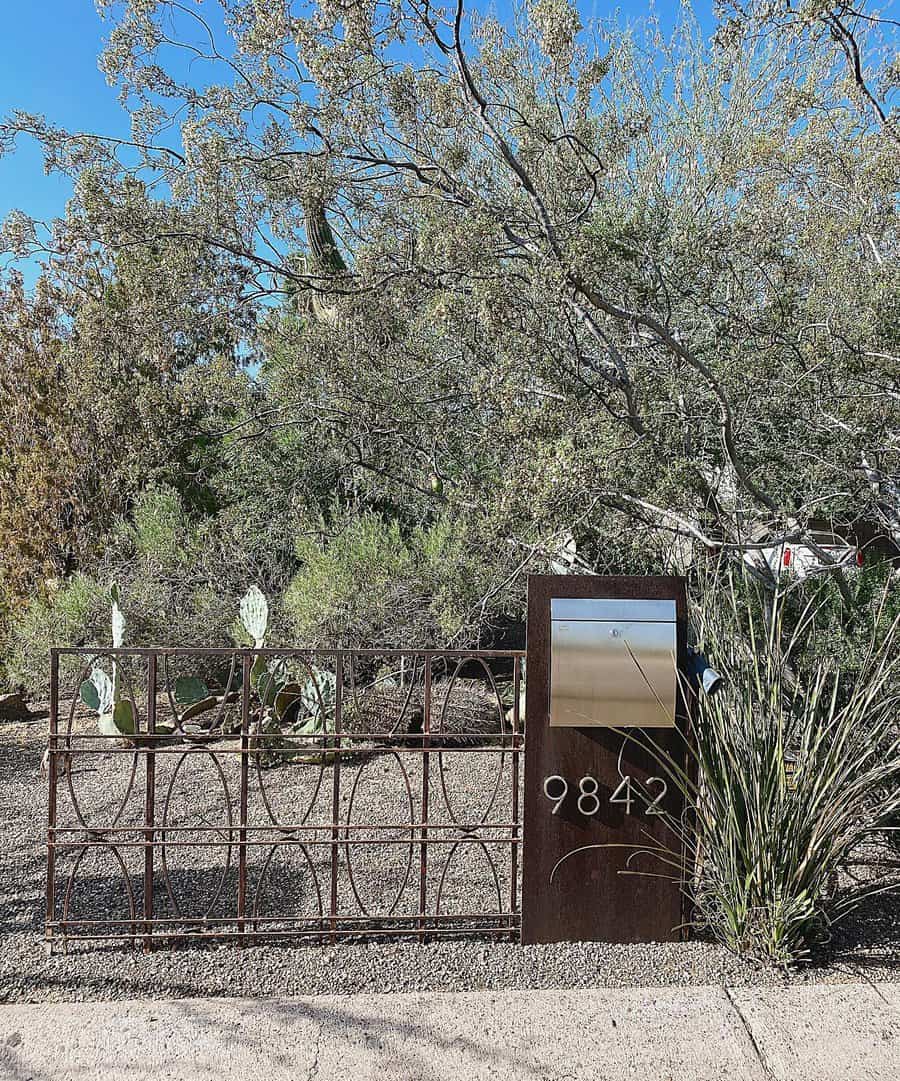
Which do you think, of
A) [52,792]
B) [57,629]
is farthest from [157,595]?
[52,792]

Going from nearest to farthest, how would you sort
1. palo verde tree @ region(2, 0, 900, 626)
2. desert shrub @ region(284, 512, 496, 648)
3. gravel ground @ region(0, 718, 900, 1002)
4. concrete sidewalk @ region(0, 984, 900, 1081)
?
concrete sidewalk @ region(0, 984, 900, 1081) < gravel ground @ region(0, 718, 900, 1002) < palo verde tree @ region(2, 0, 900, 626) < desert shrub @ region(284, 512, 496, 648)

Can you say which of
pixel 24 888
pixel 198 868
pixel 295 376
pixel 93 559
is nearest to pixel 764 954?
pixel 198 868

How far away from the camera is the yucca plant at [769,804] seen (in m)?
3.31

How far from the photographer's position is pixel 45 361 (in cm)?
1016

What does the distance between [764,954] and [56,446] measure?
8564 millimetres

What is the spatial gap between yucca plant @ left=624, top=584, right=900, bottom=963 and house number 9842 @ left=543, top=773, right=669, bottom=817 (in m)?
0.09

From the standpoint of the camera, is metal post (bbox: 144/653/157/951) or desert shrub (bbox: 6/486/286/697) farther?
desert shrub (bbox: 6/486/286/697)

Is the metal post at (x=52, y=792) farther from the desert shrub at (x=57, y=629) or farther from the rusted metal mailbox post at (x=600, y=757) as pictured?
the desert shrub at (x=57, y=629)

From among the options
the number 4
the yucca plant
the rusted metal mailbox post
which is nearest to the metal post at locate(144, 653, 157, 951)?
the rusted metal mailbox post

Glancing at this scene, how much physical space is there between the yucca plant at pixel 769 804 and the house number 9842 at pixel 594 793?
0.09 meters

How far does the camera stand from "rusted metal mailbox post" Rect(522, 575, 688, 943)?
11.2 ft

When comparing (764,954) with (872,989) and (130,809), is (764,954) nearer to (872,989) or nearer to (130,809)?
(872,989)

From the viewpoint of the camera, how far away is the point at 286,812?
536 cm

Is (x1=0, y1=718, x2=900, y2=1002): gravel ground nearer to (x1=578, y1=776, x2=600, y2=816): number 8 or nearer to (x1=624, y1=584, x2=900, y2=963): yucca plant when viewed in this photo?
(x1=624, y1=584, x2=900, y2=963): yucca plant
